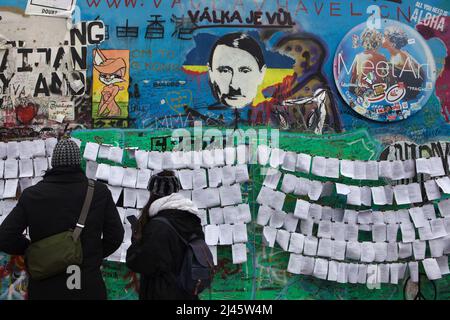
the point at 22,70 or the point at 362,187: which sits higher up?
the point at 22,70

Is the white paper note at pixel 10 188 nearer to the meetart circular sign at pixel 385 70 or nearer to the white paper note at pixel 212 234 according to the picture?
the white paper note at pixel 212 234

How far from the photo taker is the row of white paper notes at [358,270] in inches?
293

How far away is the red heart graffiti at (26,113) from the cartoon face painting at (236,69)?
73.9 inches

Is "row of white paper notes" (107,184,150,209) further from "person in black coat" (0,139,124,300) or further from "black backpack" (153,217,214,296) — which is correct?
"black backpack" (153,217,214,296)

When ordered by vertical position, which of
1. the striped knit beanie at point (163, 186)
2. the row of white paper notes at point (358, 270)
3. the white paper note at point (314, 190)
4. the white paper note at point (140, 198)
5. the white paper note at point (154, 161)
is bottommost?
the row of white paper notes at point (358, 270)

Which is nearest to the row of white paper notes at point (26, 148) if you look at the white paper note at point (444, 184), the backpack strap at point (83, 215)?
the backpack strap at point (83, 215)

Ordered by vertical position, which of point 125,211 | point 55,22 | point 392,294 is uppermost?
point 55,22

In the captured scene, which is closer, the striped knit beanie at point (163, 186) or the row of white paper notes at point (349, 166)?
the striped knit beanie at point (163, 186)

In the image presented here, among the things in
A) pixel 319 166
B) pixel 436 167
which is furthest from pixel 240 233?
pixel 436 167

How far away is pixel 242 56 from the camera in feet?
24.7

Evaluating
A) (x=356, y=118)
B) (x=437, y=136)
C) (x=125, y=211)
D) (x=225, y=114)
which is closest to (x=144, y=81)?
(x=225, y=114)

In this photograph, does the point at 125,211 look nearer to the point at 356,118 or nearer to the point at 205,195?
the point at 205,195

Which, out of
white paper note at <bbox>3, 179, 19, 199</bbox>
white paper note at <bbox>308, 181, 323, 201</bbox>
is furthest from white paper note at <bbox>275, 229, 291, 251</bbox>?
white paper note at <bbox>3, 179, 19, 199</bbox>

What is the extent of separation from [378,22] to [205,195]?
267 centimetres
